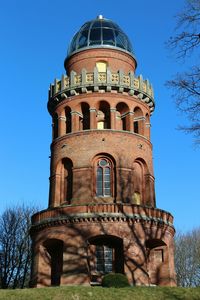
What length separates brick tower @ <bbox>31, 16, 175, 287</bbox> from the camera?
2847 centimetres

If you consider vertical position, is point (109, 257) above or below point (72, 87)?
below

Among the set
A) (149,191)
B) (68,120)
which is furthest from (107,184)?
(68,120)

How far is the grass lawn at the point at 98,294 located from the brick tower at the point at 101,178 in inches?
186

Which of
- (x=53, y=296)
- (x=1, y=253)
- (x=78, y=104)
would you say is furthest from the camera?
(x=1, y=253)

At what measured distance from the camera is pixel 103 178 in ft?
103

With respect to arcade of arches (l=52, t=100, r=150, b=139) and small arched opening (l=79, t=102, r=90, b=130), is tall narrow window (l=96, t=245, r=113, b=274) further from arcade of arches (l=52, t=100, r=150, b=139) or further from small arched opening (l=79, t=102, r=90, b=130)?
small arched opening (l=79, t=102, r=90, b=130)

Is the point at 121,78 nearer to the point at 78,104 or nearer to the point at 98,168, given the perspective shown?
the point at 78,104

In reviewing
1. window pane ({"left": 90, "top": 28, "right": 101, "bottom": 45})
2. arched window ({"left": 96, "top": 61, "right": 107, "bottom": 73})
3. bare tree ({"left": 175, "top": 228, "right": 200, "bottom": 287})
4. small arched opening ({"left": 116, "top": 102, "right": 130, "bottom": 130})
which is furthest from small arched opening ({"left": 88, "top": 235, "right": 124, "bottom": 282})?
bare tree ({"left": 175, "top": 228, "right": 200, "bottom": 287})

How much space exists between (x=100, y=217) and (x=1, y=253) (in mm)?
18717

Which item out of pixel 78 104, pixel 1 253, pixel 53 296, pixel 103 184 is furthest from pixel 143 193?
pixel 1 253

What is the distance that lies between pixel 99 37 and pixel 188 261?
25612 mm

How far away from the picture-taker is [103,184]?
3130 centimetres

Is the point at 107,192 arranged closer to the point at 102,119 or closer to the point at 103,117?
the point at 102,119

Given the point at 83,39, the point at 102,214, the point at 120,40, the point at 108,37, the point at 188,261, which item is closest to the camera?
the point at 102,214
